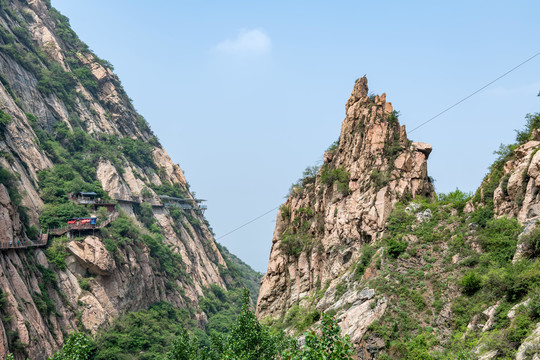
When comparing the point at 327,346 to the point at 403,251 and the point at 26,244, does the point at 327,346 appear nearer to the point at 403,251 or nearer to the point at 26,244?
the point at 403,251

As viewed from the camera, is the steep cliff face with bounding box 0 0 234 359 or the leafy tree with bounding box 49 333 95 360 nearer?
the leafy tree with bounding box 49 333 95 360

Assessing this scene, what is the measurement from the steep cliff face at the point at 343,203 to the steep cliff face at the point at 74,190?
817 inches

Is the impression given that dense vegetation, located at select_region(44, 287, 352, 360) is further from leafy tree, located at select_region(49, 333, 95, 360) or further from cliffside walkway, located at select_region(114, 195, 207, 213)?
cliffside walkway, located at select_region(114, 195, 207, 213)

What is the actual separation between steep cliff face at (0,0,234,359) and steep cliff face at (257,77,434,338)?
2075 centimetres

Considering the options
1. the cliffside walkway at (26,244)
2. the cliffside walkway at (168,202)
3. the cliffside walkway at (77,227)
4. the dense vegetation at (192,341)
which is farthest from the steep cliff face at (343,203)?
the cliffside walkway at (168,202)

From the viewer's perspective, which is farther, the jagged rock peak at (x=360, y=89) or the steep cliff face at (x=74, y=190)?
the steep cliff face at (x=74, y=190)

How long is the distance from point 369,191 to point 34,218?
37.4 metres

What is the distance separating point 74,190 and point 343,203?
129ft

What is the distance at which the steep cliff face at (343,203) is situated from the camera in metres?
34.6

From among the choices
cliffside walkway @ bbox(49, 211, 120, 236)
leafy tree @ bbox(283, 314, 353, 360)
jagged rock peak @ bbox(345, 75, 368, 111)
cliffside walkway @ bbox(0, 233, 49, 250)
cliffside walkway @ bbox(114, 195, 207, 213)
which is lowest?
leafy tree @ bbox(283, 314, 353, 360)

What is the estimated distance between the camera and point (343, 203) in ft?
124

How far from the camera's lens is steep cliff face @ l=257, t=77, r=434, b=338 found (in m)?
34.6

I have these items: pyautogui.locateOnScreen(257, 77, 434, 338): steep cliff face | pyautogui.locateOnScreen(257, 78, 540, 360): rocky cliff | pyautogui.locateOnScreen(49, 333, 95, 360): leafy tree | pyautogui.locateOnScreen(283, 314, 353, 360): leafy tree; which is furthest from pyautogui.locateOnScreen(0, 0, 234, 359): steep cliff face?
pyautogui.locateOnScreen(283, 314, 353, 360): leafy tree

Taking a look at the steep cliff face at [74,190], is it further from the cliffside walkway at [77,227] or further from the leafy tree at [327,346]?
the leafy tree at [327,346]
